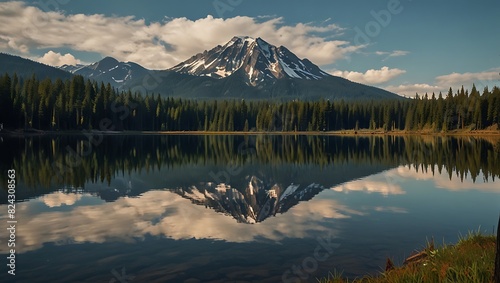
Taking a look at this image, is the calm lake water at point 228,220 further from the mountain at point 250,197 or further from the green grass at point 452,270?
the green grass at point 452,270

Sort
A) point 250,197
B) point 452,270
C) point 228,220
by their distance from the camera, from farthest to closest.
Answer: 1. point 250,197
2. point 228,220
3. point 452,270

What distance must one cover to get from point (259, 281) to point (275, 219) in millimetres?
10739

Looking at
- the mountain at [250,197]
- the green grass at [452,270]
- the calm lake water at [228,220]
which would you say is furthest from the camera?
the mountain at [250,197]

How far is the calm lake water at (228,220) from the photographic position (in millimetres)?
15812

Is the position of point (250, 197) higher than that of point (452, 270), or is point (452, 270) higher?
point (452, 270)

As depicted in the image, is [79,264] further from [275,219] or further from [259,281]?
[275,219]

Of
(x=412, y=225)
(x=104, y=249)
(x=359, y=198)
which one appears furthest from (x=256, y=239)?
(x=359, y=198)

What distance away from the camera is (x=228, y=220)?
24.4 meters

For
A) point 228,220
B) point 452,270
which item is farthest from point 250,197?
point 452,270

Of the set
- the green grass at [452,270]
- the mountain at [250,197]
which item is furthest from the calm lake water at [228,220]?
the green grass at [452,270]

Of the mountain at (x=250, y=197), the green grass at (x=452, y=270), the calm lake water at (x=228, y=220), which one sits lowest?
the mountain at (x=250, y=197)

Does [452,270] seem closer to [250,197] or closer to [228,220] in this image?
[228,220]

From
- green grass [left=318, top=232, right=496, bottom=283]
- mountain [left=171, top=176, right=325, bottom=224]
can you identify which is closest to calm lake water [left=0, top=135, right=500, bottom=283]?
mountain [left=171, top=176, right=325, bottom=224]

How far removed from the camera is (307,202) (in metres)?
30.4
